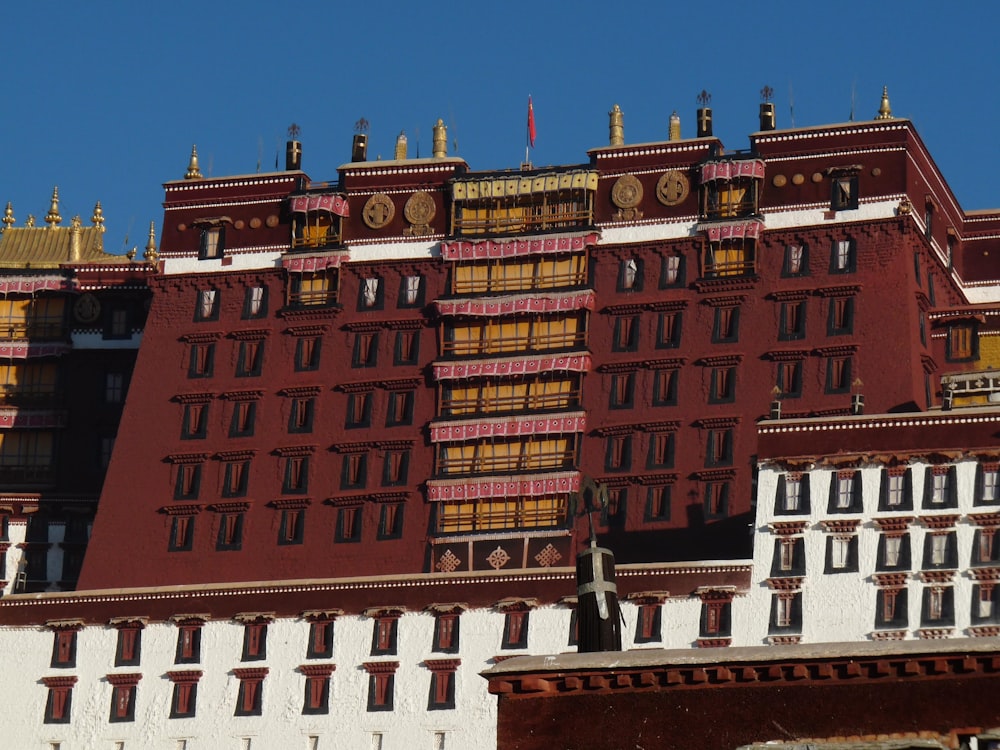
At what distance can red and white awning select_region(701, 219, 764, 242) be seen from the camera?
113375 mm

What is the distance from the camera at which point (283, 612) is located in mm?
109688

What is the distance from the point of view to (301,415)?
11744 cm

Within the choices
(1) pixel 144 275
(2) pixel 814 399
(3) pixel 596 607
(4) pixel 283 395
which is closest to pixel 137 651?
(4) pixel 283 395

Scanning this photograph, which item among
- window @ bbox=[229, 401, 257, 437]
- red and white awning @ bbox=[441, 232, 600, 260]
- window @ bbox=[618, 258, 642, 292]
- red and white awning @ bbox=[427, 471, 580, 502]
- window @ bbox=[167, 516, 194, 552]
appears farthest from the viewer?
window @ bbox=[229, 401, 257, 437]

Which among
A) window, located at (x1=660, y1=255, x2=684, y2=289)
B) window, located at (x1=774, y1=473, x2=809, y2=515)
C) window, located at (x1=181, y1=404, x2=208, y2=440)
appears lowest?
window, located at (x1=774, y1=473, x2=809, y2=515)

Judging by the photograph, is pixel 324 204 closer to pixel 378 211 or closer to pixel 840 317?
pixel 378 211

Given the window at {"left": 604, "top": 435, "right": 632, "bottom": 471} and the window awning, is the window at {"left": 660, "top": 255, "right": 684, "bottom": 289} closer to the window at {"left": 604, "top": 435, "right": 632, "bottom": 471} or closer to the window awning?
the window awning

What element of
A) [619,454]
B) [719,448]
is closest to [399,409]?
[619,454]

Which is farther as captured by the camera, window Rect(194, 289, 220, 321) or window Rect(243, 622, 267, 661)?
window Rect(194, 289, 220, 321)

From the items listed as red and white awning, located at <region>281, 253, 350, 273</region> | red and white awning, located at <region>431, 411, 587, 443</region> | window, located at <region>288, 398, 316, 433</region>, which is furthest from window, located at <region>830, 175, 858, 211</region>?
window, located at <region>288, 398, 316, 433</region>

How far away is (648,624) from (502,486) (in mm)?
12232

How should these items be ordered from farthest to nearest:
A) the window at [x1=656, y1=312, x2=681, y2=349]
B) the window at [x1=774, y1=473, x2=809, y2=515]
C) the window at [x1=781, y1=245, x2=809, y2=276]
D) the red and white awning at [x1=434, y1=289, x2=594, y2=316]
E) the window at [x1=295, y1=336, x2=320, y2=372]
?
1. the window at [x1=295, y1=336, x2=320, y2=372]
2. the red and white awning at [x1=434, y1=289, x2=594, y2=316]
3. the window at [x1=656, y1=312, x2=681, y2=349]
4. the window at [x1=781, y1=245, x2=809, y2=276]
5. the window at [x1=774, y1=473, x2=809, y2=515]

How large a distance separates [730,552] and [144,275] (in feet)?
126

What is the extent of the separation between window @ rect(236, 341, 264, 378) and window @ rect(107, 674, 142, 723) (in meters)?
16.7
